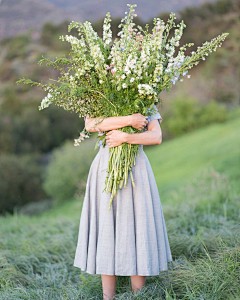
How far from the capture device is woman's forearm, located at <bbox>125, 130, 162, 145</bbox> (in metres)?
2.05

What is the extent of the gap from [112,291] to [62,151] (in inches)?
307

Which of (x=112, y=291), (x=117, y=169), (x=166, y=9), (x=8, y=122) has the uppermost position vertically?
(x=166, y=9)

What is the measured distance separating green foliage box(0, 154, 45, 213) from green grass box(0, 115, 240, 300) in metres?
3.49

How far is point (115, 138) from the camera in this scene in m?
2.07

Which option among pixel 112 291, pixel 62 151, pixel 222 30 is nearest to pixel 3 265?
pixel 112 291

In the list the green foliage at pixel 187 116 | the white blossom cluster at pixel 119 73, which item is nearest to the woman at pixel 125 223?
the white blossom cluster at pixel 119 73

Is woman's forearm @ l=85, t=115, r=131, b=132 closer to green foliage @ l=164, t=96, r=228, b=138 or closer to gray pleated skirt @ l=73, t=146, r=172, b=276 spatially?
gray pleated skirt @ l=73, t=146, r=172, b=276

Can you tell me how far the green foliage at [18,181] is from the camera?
27.9ft

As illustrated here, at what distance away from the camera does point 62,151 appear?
9.73m

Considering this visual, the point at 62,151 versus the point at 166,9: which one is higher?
the point at 166,9

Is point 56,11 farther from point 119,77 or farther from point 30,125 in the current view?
point 119,77

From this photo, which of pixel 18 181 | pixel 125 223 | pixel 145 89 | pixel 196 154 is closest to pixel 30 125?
pixel 18 181

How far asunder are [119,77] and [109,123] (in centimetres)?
31

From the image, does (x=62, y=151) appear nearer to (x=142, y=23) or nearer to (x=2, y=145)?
(x=2, y=145)
